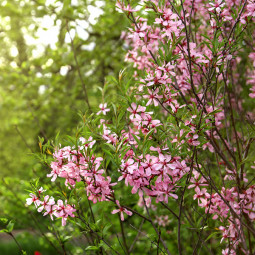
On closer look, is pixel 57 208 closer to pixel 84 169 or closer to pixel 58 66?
pixel 84 169

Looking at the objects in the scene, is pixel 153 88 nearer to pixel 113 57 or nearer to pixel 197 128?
pixel 197 128

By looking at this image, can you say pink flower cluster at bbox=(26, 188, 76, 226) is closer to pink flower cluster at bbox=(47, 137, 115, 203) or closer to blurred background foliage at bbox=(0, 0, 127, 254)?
pink flower cluster at bbox=(47, 137, 115, 203)

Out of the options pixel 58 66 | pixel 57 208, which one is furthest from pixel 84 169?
pixel 58 66

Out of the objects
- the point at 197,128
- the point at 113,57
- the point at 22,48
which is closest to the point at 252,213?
the point at 197,128

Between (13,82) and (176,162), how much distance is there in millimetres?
6047

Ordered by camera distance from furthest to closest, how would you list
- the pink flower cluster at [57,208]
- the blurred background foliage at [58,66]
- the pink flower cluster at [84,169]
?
the blurred background foliage at [58,66] → the pink flower cluster at [57,208] → the pink flower cluster at [84,169]

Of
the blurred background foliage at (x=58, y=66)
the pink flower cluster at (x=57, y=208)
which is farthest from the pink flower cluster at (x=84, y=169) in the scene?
the blurred background foliage at (x=58, y=66)

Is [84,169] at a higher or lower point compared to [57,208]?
higher

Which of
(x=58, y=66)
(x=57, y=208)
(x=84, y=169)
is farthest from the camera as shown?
(x=58, y=66)

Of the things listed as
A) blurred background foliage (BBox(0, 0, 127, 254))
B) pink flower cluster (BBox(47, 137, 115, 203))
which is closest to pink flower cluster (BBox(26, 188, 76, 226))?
pink flower cluster (BBox(47, 137, 115, 203))

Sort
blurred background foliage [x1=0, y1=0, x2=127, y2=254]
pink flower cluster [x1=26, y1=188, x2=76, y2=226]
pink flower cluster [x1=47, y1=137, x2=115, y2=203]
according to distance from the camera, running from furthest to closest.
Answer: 1. blurred background foliage [x1=0, y1=0, x2=127, y2=254]
2. pink flower cluster [x1=26, y1=188, x2=76, y2=226]
3. pink flower cluster [x1=47, y1=137, x2=115, y2=203]

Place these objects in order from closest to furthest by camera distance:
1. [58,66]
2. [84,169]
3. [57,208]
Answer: [84,169] < [57,208] < [58,66]

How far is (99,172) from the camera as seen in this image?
1.74m

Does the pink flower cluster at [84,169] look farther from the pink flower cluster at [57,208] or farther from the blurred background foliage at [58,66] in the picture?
the blurred background foliage at [58,66]
